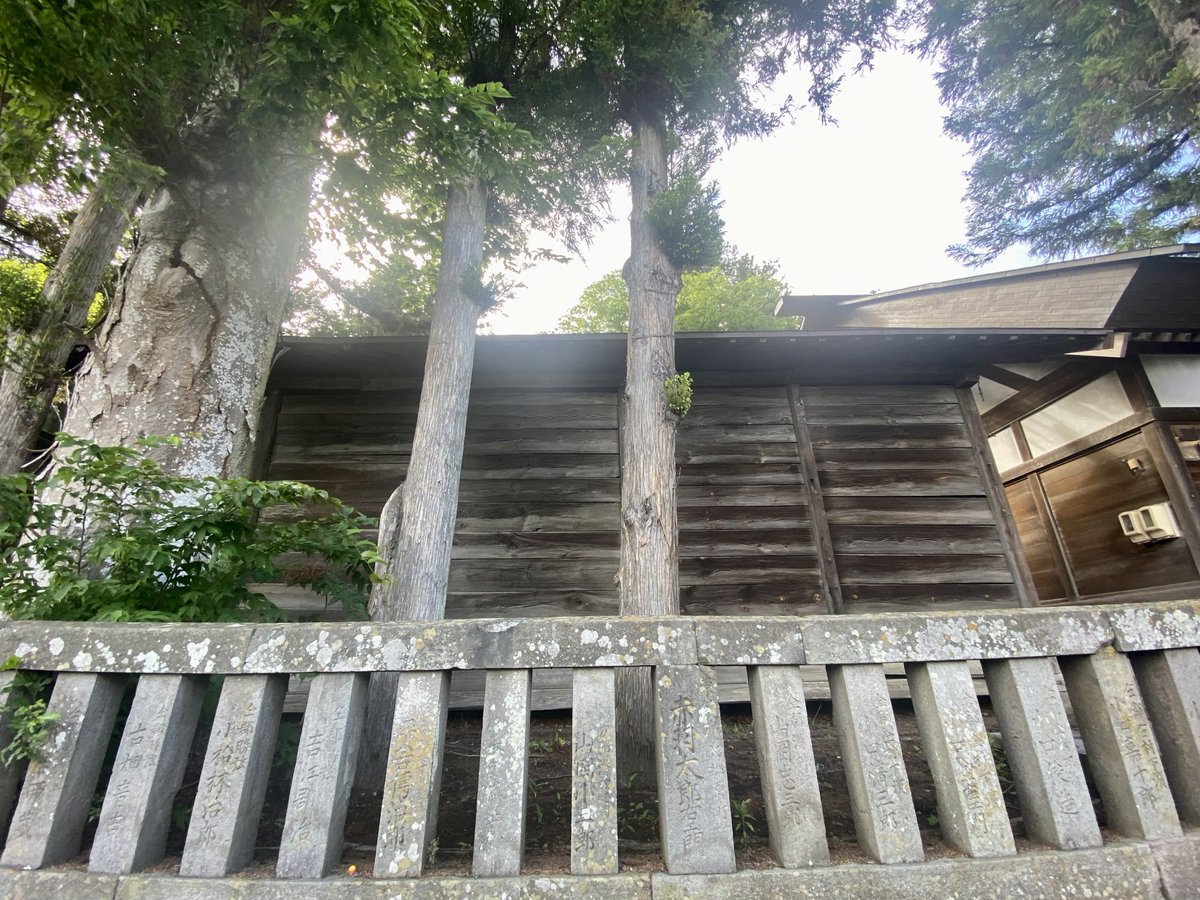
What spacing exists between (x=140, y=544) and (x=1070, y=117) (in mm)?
11845

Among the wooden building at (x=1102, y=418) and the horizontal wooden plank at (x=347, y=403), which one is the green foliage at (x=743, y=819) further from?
the horizontal wooden plank at (x=347, y=403)

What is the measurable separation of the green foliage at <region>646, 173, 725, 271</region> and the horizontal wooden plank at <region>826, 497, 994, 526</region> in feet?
9.19

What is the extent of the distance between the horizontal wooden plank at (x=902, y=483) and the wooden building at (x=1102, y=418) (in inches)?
49.1

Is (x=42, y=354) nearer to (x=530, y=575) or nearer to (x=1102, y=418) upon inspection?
(x=530, y=575)

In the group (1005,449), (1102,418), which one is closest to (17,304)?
(1102,418)

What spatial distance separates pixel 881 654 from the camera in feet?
6.08

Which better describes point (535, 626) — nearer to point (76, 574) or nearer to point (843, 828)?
point (843, 828)

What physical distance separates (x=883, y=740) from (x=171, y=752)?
2449 millimetres

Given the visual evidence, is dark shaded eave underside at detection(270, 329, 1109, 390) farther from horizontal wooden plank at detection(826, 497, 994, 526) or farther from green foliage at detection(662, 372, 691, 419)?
horizontal wooden plank at detection(826, 497, 994, 526)

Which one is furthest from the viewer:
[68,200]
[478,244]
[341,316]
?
[341,316]

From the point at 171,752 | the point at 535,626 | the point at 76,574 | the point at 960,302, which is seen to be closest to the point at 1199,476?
the point at 960,302

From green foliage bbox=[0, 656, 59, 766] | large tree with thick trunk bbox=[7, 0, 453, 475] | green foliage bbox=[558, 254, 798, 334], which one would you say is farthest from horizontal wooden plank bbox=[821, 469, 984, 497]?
green foliage bbox=[558, 254, 798, 334]

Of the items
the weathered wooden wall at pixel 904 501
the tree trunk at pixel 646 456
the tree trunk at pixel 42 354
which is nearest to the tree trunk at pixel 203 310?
the tree trunk at pixel 42 354

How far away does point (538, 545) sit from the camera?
500 centimetres
